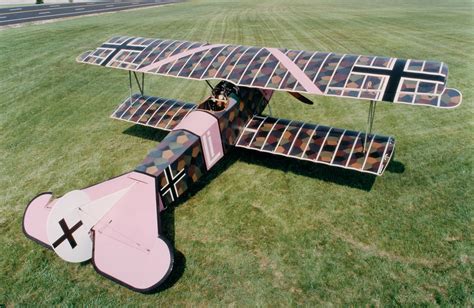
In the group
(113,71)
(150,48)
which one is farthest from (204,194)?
(113,71)

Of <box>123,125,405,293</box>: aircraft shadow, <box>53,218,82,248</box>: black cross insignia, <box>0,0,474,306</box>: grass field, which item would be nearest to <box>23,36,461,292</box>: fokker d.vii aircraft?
<box>53,218,82,248</box>: black cross insignia

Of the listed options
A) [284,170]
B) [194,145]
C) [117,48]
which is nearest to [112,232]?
[194,145]

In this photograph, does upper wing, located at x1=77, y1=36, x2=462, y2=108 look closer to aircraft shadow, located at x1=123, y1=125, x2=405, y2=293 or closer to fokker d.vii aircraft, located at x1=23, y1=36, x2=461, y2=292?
fokker d.vii aircraft, located at x1=23, y1=36, x2=461, y2=292

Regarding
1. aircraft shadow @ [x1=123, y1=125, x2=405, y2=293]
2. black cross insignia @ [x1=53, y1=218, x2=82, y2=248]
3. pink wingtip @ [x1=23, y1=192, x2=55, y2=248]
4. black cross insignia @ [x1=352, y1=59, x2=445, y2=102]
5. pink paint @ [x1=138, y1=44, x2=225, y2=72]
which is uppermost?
black cross insignia @ [x1=352, y1=59, x2=445, y2=102]

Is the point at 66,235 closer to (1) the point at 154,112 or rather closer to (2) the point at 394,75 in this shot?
(1) the point at 154,112

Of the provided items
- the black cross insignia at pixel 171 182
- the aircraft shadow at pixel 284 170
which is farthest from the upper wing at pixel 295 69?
the black cross insignia at pixel 171 182

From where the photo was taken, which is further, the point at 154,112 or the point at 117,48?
the point at 117,48
